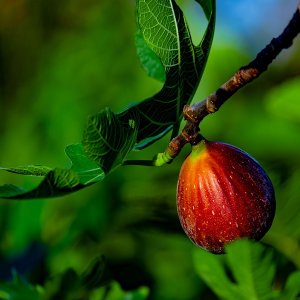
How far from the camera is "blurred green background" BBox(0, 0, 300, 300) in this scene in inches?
62.4

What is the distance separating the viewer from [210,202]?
97cm

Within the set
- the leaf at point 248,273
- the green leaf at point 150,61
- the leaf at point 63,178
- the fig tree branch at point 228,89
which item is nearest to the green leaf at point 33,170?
the leaf at point 63,178

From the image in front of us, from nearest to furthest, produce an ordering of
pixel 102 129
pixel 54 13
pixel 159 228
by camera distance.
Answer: pixel 102 129 < pixel 159 228 < pixel 54 13

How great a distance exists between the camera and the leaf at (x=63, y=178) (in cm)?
85

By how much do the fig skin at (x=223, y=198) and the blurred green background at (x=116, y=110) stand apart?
0.26 m

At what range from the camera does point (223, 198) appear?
967 mm

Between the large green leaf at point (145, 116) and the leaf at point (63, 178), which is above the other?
the large green leaf at point (145, 116)

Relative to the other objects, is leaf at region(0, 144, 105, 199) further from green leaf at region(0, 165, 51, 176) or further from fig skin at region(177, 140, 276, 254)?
fig skin at region(177, 140, 276, 254)

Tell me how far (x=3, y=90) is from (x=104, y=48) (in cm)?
34

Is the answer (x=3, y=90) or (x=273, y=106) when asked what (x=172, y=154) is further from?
(x=3, y=90)

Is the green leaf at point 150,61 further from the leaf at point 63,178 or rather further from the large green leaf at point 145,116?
the leaf at point 63,178

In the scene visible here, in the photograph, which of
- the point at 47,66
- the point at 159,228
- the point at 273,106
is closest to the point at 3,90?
the point at 47,66

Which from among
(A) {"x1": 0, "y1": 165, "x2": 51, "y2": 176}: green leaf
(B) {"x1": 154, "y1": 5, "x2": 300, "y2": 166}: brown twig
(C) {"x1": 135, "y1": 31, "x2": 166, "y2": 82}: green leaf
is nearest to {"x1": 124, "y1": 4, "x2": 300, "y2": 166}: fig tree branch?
(B) {"x1": 154, "y1": 5, "x2": 300, "y2": 166}: brown twig

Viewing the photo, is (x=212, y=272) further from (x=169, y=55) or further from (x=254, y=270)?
(x=169, y=55)
